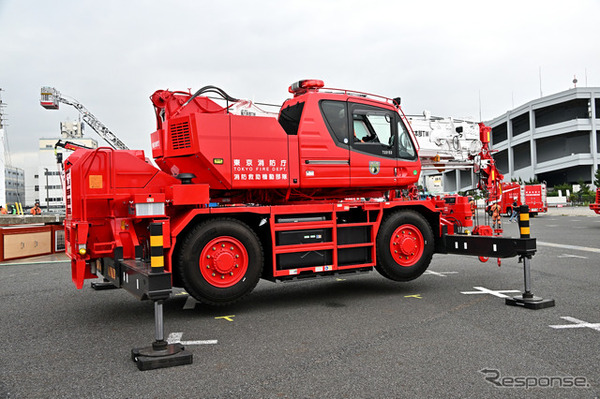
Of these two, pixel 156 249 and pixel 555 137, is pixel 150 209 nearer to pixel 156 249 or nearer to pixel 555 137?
pixel 156 249

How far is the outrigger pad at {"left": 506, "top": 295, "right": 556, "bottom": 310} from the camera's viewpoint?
6121mm


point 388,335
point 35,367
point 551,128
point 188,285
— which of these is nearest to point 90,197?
point 188,285

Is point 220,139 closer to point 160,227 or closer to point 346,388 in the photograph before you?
point 160,227

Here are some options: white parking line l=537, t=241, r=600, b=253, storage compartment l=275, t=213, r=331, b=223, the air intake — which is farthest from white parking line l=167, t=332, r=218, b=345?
→ white parking line l=537, t=241, r=600, b=253

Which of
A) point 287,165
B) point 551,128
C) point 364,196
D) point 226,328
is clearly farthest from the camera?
point 551,128

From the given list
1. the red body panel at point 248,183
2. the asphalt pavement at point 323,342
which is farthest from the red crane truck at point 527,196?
the red body panel at point 248,183

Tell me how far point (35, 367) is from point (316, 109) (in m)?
4.71

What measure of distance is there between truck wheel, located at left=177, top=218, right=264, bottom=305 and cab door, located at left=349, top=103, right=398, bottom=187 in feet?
6.28

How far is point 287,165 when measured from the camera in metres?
6.73

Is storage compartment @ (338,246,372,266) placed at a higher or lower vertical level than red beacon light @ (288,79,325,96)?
lower

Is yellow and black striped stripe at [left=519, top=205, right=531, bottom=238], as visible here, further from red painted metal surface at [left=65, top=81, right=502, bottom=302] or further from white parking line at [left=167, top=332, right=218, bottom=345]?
white parking line at [left=167, top=332, right=218, bottom=345]

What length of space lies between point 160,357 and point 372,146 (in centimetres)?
453

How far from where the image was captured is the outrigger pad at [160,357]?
4.19 m

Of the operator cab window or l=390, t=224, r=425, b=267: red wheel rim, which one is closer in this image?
the operator cab window
